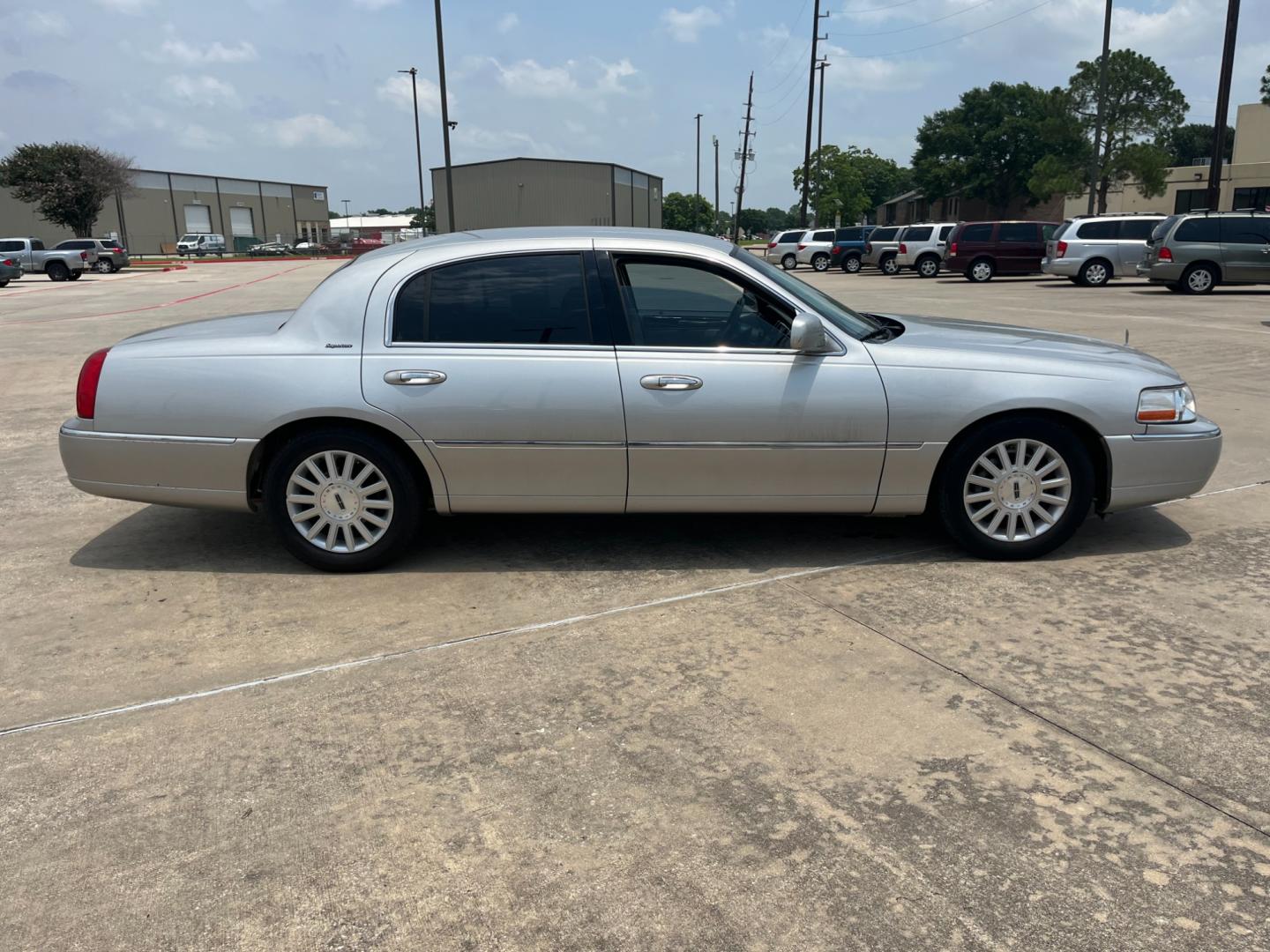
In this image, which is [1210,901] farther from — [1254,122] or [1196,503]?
[1254,122]

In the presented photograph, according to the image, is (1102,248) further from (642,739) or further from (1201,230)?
(642,739)

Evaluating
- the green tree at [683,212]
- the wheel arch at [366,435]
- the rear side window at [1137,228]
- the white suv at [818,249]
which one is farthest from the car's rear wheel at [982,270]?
the green tree at [683,212]

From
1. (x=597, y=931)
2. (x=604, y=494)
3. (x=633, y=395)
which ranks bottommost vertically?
(x=597, y=931)

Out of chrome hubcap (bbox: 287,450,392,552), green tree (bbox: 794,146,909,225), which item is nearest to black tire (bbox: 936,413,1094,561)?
chrome hubcap (bbox: 287,450,392,552)

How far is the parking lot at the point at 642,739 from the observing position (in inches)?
91.9

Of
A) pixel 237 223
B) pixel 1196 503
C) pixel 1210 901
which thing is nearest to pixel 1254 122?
pixel 1196 503

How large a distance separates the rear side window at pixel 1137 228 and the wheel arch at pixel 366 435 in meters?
24.5

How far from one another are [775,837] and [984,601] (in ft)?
6.48

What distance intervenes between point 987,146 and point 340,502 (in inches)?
3315

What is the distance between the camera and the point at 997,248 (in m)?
27.9

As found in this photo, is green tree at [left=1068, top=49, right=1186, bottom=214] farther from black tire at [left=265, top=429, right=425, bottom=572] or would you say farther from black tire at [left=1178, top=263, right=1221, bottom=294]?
black tire at [left=265, top=429, right=425, bottom=572]

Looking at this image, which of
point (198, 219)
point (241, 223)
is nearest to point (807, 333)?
point (198, 219)

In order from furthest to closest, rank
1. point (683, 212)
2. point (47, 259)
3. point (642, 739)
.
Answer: point (683, 212) → point (47, 259) → point (642, 739)

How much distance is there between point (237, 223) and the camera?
Answer: 99.9m
